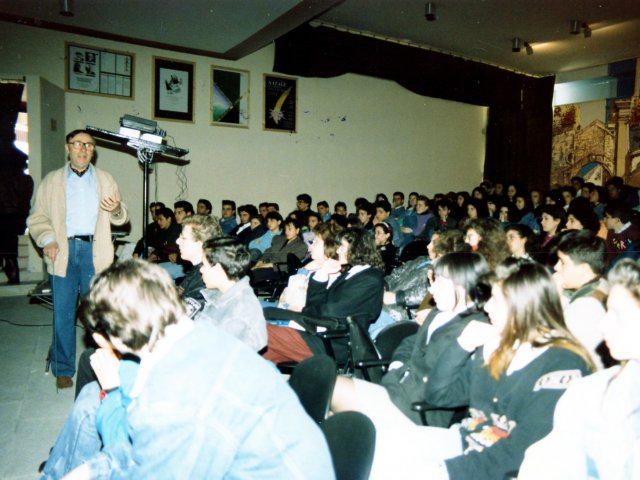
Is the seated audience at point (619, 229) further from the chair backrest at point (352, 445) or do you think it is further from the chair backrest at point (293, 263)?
the chair backrest at point (352, 445)

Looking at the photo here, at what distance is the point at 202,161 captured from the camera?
27.3 ft

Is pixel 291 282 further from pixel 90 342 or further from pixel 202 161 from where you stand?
pixel 202 161

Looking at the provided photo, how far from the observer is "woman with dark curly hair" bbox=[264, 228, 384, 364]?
2.89 metres

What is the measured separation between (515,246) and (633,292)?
99.5 inches

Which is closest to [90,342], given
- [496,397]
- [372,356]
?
[372,356]

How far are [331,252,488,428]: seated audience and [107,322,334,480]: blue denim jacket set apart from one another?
1070 millimetres

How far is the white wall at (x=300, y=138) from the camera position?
7.38m

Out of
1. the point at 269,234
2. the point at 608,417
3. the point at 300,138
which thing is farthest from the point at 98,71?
the point at 608,417

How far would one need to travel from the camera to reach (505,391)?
63.6 inches

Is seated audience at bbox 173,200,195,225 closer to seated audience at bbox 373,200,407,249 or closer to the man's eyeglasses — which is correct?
seated audience at bbox 373,200,407,249

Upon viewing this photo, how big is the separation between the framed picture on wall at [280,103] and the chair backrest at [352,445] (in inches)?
311

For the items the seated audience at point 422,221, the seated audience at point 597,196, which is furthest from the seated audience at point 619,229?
the seated audience at point 422,221

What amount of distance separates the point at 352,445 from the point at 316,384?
418mm

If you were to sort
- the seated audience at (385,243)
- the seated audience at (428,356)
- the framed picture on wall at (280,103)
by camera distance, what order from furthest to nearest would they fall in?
the framed picture on wall at (280,103)
the seated audience at (385,243)
the seated audience at (428,356)
